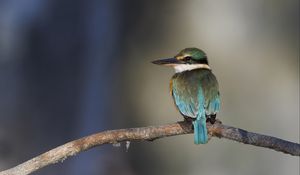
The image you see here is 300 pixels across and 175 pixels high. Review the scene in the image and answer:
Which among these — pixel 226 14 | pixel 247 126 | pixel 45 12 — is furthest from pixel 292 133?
pixel 45 12

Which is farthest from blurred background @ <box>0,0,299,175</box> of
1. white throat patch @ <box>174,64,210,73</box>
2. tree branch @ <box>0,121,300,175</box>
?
tree branch @ <box>0,121,300,175</box>

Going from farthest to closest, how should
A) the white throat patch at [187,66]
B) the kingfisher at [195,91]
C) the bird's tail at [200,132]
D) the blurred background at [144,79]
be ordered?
the blurred background at [144,79], the white throat patch at [187,66], the kingfisher at [195,91], the bird's tail at [200,132]

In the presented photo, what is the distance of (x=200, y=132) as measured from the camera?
12.8 ft

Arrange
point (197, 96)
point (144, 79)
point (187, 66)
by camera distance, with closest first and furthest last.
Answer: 1. point (197, 96)
2. point (187, 66)
3. point (144, 79)

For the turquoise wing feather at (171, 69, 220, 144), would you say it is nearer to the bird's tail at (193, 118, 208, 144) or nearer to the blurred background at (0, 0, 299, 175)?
the bird's tail at (193, 118, 208, 144)

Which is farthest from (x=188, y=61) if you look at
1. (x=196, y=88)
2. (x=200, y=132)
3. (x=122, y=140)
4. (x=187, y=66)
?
(x=122, y=140)

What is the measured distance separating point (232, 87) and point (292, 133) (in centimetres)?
51

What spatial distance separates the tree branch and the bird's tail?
13 cm

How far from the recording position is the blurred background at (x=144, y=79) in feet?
18.4

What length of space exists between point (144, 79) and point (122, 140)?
2214 mm

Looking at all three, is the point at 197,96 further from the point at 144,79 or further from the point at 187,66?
the point at 144,79

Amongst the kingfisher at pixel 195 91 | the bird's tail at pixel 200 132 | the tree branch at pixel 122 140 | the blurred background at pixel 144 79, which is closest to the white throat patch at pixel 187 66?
the kingfisher at pixel 195 91

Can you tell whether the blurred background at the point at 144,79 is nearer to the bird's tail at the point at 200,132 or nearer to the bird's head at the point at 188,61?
the bird's head at the point at 188,61

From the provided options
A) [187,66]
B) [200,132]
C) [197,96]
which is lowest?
[200,132]
